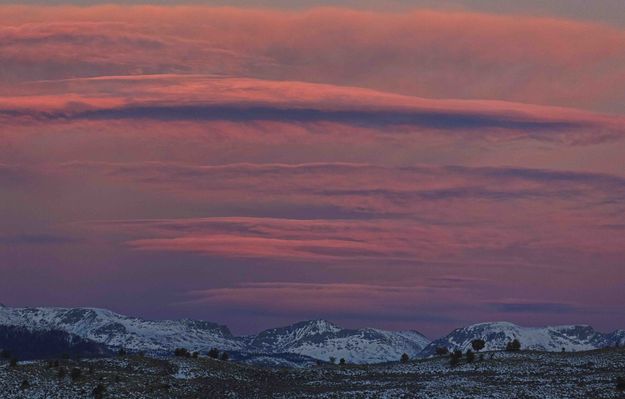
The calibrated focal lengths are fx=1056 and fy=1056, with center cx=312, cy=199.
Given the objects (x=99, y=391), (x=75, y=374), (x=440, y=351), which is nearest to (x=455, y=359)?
(x=440, y=351)

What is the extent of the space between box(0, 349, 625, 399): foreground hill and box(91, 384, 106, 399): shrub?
0.48 feet

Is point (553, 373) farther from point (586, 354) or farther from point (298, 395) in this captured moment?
point (298, 395)

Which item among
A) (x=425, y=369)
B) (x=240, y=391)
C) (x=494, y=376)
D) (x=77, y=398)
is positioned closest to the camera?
(x=77, y=398)

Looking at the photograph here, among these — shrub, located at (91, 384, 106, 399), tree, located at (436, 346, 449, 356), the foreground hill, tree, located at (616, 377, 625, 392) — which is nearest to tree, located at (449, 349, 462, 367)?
the foreground hill

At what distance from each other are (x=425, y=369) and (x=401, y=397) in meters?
22.6

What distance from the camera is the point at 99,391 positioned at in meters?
110

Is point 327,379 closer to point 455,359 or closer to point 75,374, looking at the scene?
point 455,359

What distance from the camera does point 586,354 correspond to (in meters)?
139

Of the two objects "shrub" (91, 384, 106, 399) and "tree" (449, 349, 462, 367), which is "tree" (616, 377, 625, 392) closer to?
"tree" (449, 349, 462, 367)

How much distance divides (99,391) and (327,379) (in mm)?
30225

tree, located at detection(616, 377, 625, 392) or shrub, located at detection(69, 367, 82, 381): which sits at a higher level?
tree, located at detection(616, 377, 625, 392)

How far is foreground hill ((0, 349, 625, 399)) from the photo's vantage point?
11212cm

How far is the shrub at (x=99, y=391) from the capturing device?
359 ft

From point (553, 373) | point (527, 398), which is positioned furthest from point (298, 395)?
point (553, 373)
